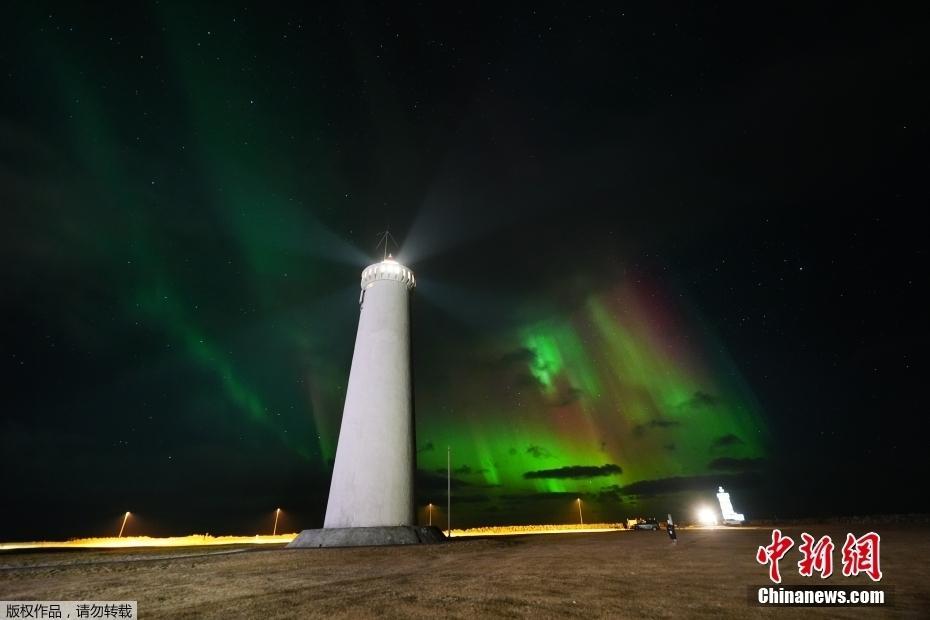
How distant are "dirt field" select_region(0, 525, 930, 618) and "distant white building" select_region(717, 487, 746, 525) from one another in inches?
1521

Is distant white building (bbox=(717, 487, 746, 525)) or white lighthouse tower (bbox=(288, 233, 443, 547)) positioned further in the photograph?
distant white building (bbox=(717, 487, 746, 525))

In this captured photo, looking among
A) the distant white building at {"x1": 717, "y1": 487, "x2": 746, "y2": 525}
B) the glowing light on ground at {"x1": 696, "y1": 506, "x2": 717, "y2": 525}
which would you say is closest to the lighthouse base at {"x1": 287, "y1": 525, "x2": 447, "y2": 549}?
the distant white building at {"x1": 717, "y1": 487, "x2": 746, "y2": 525}

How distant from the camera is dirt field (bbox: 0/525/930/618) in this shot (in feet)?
20.5

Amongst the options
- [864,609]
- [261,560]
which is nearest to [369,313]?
[261,560]

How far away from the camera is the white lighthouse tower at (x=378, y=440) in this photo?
693 inches

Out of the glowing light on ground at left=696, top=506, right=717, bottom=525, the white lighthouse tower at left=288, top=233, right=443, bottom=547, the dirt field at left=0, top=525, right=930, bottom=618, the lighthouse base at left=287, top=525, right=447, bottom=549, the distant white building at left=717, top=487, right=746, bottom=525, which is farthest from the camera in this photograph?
the glowing light on ground at left=696, top=506, right=717, bottom=525

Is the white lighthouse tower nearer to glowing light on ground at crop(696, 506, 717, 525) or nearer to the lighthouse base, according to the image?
the lighthouse base

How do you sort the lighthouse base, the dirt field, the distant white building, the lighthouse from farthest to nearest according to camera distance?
the distant white building
the lighthouse
the lighthouse base
the dirt field

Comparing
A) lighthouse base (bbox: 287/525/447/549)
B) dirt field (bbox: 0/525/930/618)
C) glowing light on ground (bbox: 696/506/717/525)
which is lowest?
glowing light on ground (bbox: 696/506/717/525)

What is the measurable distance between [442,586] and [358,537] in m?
10.1

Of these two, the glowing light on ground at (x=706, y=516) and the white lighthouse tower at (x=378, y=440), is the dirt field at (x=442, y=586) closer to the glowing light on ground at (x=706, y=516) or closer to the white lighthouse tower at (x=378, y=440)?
the white lighthouse tower at (x=378, y=440)

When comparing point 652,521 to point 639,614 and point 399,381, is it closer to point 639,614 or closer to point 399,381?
point 399,381

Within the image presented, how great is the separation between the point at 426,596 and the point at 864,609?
21.7 ft

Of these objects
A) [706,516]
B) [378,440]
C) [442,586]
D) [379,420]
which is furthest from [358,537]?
[706,516]
